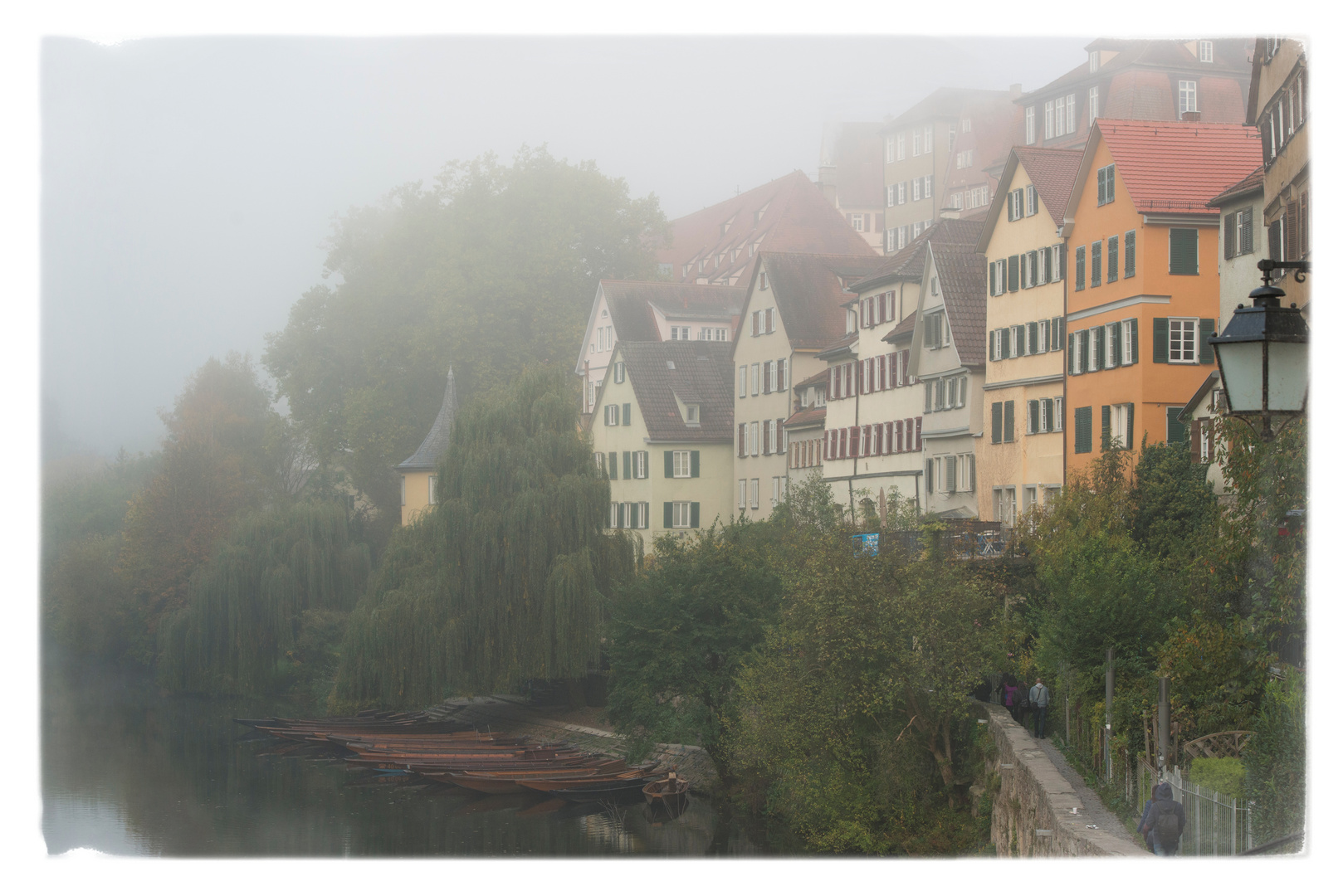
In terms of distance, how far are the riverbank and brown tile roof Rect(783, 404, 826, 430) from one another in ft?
37.2

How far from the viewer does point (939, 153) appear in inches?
2628

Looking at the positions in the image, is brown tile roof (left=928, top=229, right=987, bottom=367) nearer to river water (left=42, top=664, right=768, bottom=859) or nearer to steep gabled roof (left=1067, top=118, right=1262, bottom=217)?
steep gabled roof (left=1067, top=118, right=1262, bottom=217)

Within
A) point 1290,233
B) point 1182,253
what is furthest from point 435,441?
point 1290,233

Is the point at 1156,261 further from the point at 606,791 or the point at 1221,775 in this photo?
the point at 1221,775

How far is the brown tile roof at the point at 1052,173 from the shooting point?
27.4 metres

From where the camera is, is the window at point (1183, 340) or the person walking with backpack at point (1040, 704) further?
the window at point (1183, 340)

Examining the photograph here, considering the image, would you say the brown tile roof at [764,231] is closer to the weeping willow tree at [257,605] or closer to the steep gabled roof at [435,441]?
the steep gabled roof at [435,441]

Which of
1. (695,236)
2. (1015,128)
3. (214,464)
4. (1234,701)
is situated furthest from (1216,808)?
(695,236)

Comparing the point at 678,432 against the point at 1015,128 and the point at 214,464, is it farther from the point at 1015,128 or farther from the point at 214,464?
the point at 1015,128

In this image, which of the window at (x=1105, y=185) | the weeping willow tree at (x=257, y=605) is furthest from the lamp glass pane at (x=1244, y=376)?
the weeping willow tree at (x=257, y=605)

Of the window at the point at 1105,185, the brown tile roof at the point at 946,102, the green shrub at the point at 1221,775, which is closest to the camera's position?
the green shrub at the point at 1221,775

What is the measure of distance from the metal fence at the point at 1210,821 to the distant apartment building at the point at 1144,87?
31.8 metres

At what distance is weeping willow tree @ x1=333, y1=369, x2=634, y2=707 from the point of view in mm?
29531

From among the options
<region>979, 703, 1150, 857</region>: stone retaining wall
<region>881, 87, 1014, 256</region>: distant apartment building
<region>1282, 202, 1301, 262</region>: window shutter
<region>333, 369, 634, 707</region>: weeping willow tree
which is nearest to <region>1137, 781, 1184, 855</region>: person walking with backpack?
<region>979, 703, 1150, 857</region>: stone retaining wall
